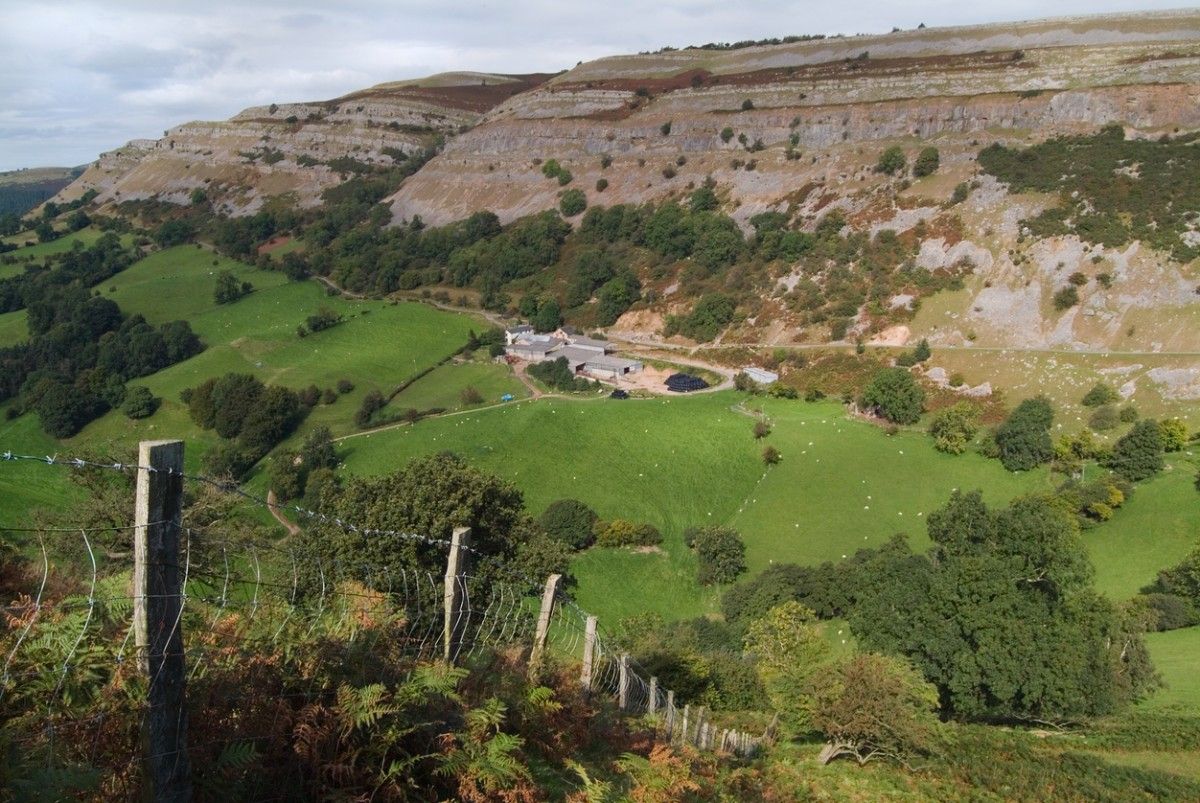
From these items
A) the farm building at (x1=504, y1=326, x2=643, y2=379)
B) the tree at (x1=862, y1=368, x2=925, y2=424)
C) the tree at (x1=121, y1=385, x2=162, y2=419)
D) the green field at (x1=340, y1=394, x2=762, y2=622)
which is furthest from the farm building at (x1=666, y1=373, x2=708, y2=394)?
the tree at (x1=121, y1=385, x2=162, y2=419)

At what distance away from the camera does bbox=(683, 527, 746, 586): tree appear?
33062 mm

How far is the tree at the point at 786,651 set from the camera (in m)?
17.8

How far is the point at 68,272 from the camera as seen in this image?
83062mm

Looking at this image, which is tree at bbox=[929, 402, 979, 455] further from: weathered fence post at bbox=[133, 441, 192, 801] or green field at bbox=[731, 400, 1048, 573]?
weathered fence post at bbox=[133, 441, 192, 801]

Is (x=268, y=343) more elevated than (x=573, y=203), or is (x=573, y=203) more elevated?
(x=573, y=203)

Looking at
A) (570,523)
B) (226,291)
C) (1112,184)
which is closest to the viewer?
(570,523)

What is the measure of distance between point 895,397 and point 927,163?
29112 mm

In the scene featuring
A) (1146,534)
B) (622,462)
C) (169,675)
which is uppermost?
(169,675)

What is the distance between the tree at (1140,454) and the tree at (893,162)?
35.6 m

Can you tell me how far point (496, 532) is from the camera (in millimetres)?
23016

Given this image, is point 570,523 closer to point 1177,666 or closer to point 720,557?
point 720,557

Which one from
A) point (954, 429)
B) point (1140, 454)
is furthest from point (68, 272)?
point (1140, 454)

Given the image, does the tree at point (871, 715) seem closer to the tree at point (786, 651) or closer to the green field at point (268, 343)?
the tree at point (786, 651)

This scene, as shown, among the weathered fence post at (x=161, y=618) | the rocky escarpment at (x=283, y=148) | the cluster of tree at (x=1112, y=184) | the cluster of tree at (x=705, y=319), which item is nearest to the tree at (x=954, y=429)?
the cluster of tree at (x=1112, y=184)
